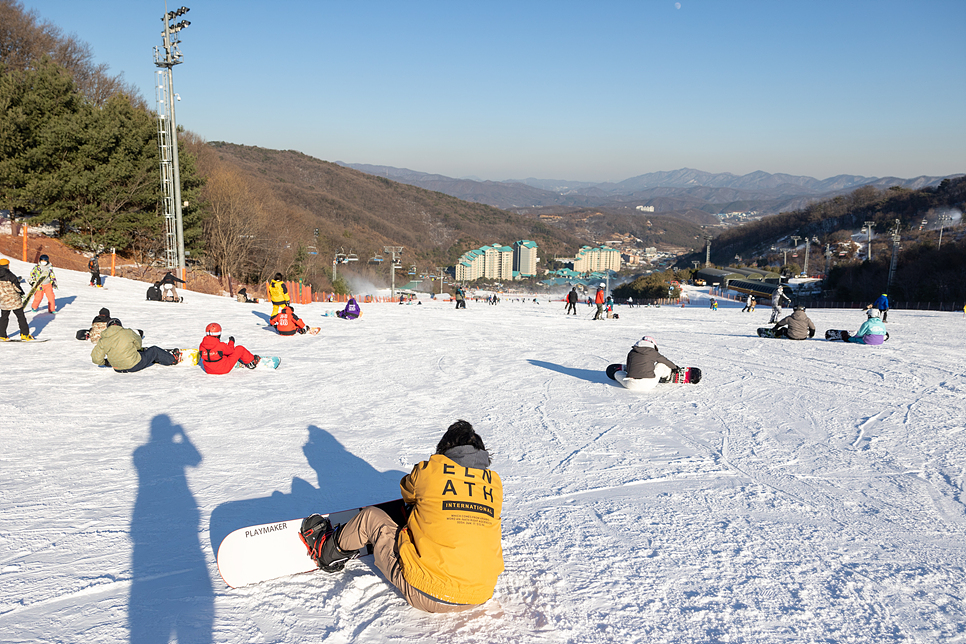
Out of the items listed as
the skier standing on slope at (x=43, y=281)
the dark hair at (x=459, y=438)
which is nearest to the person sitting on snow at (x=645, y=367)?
the dark hair at (x=459, y=438)

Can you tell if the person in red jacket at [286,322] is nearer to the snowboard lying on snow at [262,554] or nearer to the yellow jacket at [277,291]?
the yellow jacket at [277,291]

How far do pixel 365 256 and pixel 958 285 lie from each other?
67329 millimetres

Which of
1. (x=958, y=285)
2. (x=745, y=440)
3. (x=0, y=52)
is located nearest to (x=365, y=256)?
(x=0, y=52)

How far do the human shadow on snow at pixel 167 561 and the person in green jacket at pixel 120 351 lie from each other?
381 centimetres

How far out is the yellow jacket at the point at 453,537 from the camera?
2.66 meters

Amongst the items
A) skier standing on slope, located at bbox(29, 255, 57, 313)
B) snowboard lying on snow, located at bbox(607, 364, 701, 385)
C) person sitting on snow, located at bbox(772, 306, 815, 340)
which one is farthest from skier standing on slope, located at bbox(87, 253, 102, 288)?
person sitting on snow, located at bbox(772, 306, 815, 340)

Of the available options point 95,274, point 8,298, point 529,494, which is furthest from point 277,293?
point 529,494

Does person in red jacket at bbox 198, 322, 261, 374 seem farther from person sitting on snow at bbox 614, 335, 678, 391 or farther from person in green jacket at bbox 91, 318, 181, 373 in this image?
person sitting on snow at bbox 614, 335, 678, 391

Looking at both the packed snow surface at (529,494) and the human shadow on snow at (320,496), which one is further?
the human shadow on snow at (320,496)

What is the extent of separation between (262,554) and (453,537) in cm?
117

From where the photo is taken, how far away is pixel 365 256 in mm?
80750

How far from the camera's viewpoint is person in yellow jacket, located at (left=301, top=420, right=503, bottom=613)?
2.66 m

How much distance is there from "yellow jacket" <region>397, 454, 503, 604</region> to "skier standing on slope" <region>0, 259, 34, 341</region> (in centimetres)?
1028

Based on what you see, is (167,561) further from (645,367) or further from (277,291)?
(277,291)
